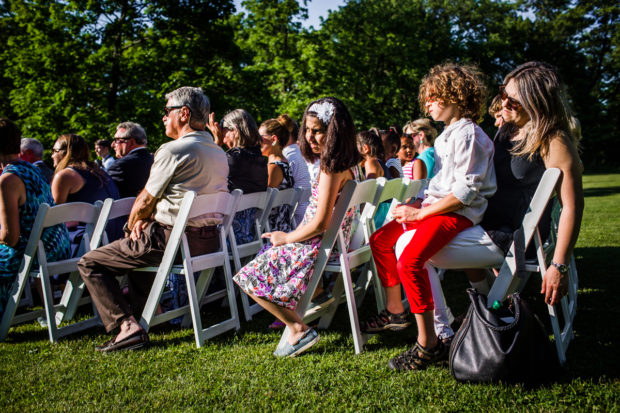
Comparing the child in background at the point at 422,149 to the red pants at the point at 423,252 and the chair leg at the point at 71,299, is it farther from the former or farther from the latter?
the chair leg at the point at 71,299

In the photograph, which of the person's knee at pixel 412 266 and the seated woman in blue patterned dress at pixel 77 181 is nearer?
the person's knee at pixel 412 266

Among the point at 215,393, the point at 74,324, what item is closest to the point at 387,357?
the point at 215,393

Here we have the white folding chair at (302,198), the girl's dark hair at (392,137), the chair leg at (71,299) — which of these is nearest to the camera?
the chair leg at (71,299)

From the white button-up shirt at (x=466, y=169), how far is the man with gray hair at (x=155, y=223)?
1815 millimetres

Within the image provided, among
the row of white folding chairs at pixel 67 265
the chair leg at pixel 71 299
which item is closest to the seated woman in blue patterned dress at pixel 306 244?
the row of white folding chairs at pixel 67 265

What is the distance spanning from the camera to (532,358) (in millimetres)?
2678

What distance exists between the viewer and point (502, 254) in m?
3.04

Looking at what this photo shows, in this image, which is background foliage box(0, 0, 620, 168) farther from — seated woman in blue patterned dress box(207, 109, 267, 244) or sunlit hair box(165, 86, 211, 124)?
sunlit hair box(165, 86, 211, 124)

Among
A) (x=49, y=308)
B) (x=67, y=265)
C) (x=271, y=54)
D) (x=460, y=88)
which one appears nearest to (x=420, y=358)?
(x=460, y=88)

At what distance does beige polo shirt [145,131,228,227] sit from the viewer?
3.72m

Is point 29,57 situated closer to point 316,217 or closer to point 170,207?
point 170,207

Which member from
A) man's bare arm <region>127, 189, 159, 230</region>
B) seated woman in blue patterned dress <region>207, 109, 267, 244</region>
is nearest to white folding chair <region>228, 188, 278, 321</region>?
seated woman in blue patterned dress <region>207, 109, 267, 244</region>

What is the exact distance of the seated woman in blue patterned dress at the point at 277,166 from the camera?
17.2 ft

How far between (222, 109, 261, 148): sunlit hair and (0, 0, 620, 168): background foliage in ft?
7.25
